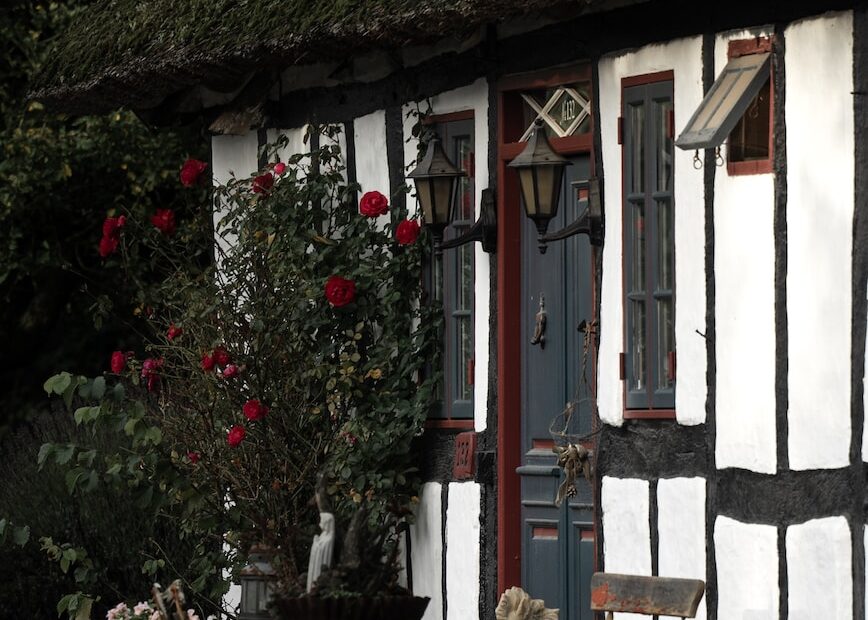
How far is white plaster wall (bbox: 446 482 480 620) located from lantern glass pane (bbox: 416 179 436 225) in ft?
4.13

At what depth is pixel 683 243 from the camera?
25.9ft

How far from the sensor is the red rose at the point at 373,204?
9734mm

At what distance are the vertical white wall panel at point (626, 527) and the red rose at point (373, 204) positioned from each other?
201cm

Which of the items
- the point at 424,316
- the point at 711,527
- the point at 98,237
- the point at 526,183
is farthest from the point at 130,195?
the point at 711,527

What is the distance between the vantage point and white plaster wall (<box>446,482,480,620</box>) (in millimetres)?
9383

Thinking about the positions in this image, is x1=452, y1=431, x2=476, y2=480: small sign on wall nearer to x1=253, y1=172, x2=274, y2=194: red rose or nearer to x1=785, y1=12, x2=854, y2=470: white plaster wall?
x1=253, y1=172, x2=274, y2=194: red rose

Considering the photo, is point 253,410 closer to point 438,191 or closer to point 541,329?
point 438,191

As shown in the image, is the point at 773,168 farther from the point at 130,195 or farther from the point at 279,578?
the point at 130,195

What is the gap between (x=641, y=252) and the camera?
8.25 m

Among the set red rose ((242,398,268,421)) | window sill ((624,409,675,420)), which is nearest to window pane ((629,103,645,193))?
window sill ((624,409,675,420))

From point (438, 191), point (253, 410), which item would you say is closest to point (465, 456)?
point (253, 410)

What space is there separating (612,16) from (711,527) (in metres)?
2.20

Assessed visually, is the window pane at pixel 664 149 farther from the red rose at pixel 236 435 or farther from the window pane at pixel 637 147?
the red rose at pixel 236 435

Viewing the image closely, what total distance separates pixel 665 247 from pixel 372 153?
256cm
